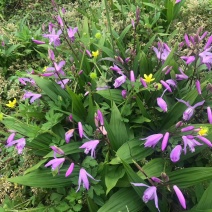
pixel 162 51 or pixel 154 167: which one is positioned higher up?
pixel 162 51

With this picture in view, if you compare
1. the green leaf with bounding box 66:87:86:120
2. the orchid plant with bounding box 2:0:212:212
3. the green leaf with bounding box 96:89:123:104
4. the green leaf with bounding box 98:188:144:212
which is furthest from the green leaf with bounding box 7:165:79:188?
the green leaf with bounding box 96:89:123:104

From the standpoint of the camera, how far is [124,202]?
184 cm

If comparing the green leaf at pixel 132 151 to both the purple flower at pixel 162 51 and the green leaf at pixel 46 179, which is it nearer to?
the green leaf at pixel 46 179

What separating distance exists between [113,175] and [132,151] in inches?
7.7

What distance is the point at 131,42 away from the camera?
2896 mm

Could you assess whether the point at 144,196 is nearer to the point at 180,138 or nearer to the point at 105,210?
the point at 105,210

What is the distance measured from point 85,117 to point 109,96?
0.24 m

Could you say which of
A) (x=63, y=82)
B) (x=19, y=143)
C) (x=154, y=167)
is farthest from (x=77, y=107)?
(x=154, y=167)

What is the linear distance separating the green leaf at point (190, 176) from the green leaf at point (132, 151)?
0.23 metres

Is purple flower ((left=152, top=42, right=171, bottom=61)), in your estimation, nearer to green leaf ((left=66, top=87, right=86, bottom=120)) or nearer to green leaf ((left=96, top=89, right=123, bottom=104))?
green leaf ((left=96, top=89, right=123, bottom=104))

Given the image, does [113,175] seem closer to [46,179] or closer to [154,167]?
[154,167]

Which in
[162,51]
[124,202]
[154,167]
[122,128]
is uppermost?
[162,51]

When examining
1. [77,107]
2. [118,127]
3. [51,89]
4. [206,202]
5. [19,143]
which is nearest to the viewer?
[206,202]

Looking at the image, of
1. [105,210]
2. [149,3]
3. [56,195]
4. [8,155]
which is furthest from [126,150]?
[149,3]
